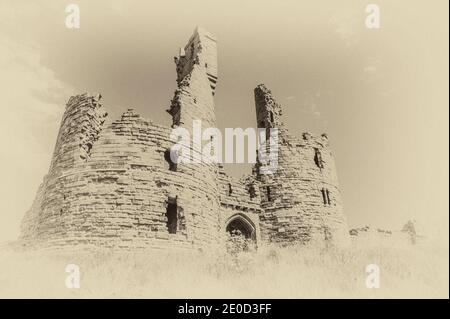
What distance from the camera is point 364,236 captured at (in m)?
20.7

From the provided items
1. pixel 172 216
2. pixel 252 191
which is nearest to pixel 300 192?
pixel 252 191

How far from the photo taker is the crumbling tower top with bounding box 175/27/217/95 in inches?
675

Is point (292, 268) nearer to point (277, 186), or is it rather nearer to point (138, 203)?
point (138, 203)

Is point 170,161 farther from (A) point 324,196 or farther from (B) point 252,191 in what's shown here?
(A) point 324,196

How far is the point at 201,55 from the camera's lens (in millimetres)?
17234

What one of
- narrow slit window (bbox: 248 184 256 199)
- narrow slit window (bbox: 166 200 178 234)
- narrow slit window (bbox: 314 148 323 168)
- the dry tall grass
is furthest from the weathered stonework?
narrow slit window (bbox: 314 148 323 168)

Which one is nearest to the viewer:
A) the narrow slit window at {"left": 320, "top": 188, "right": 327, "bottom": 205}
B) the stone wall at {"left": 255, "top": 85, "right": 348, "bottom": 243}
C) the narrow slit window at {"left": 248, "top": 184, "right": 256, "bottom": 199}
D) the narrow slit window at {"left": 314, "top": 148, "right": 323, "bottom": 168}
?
the stone wall at {"left": 255, "top": 85, "right": 348, "bottom": 243}

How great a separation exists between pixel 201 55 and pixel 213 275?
1106 centimetres

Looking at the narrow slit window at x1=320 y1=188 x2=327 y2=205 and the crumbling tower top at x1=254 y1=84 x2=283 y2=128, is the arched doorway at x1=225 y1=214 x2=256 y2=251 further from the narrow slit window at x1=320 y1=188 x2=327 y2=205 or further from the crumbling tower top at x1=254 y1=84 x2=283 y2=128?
the crumbling tower top at x1=254 y1=84 x2=283 y2=128

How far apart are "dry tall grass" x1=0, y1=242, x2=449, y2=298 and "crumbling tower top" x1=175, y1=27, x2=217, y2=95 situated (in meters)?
8.84

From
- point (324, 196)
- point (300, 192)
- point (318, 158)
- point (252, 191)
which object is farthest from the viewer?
point (318, 158)

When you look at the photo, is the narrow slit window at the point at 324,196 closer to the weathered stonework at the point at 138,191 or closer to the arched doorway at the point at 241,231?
the weathered stonework at the point at 138,191
